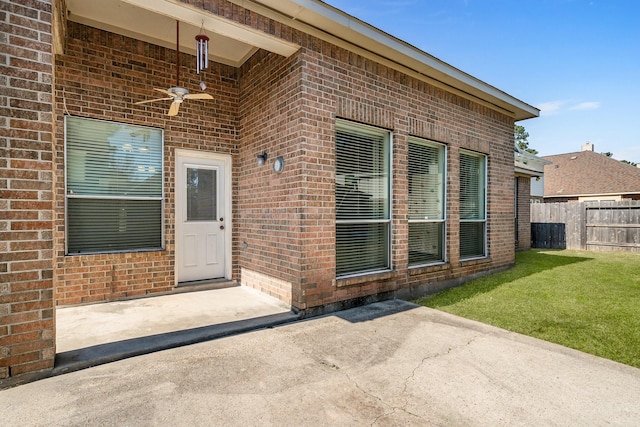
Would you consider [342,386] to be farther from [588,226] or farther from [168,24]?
[588,226]

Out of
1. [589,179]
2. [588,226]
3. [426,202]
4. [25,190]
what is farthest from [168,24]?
[589,179]

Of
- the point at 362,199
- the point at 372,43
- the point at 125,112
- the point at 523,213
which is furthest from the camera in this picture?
the point at 523,213

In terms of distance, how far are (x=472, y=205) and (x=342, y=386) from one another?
530cm

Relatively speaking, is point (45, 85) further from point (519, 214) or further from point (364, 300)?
point (519, 214)

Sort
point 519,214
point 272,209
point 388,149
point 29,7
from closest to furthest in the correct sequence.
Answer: point 29,7, point 272,209, point 388,149, point 519,214

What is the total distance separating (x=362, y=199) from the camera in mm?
4836

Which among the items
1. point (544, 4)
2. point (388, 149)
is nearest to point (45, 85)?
point (388, 149)

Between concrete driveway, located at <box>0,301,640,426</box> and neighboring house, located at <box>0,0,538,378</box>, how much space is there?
4.03ft

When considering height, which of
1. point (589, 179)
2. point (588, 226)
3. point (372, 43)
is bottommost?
point (588, 226)

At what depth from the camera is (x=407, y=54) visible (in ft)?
15.9

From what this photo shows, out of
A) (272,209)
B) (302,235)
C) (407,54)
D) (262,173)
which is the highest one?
(407,54)

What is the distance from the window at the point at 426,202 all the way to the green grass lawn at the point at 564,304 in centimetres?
78

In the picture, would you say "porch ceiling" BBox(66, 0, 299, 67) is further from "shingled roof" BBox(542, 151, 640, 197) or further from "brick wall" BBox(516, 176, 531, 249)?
"shingled roof" BBox(542, 151, 640, 197)

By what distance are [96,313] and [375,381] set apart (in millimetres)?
3562
